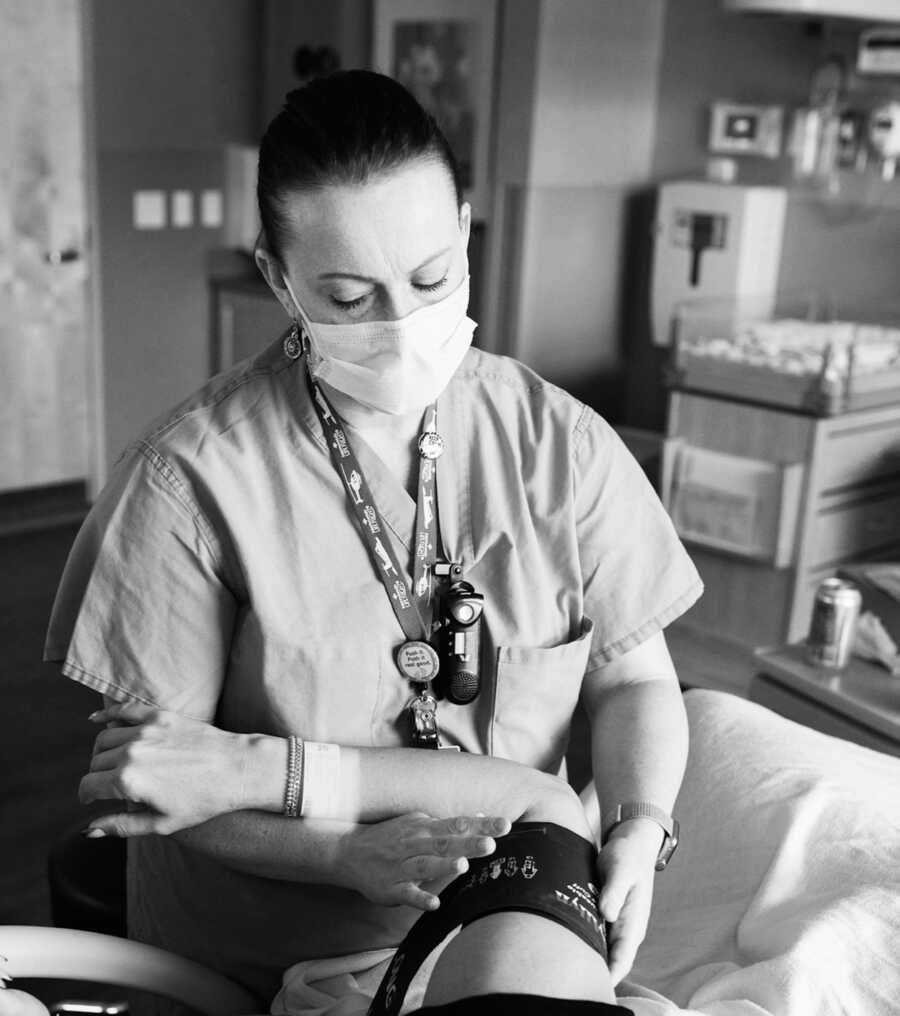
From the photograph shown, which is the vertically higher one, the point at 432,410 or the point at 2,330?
the point at 432,410

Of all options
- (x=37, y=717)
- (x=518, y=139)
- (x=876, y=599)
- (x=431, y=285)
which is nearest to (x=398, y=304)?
(x=431, y=285)

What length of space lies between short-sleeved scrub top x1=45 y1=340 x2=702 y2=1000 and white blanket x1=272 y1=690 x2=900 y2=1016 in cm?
16

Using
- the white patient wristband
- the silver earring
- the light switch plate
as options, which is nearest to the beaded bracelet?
the white patient wristband

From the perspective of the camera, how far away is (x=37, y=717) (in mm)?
3004

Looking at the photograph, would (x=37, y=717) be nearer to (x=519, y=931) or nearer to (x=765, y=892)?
(x=765, y=892)

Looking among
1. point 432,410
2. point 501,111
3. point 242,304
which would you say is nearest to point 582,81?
point 501,111

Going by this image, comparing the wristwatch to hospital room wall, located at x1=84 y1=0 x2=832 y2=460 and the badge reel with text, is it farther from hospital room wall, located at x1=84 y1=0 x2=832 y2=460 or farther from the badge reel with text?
hospital room wall, located at x1=84 y1=0 x2=832 y2=460

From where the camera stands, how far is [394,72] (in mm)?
4449

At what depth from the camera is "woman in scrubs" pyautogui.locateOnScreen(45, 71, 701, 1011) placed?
3.64ft

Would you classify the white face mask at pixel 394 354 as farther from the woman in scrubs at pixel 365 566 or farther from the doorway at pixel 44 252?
the doorway at pixel 44 252

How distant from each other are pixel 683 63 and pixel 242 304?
5.93 feet

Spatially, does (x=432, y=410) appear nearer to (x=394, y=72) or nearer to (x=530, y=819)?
(x=530, y=819)

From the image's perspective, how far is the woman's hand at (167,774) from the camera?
41.6 inches

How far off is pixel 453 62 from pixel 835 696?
2.94 metres
